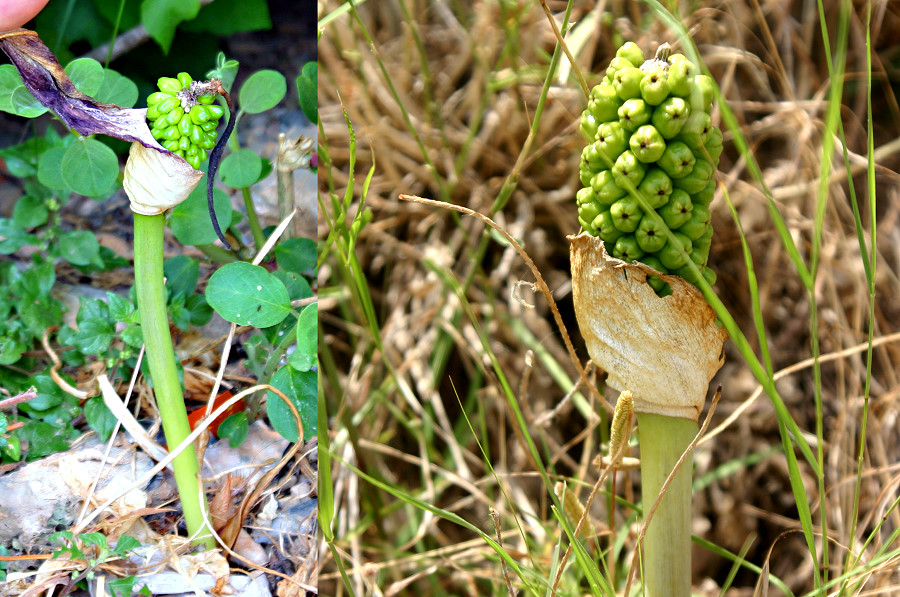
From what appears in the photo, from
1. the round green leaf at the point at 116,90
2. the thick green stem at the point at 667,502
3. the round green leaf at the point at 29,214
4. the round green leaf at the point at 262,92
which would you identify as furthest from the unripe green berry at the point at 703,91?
the round green leaf at the point at 29,214

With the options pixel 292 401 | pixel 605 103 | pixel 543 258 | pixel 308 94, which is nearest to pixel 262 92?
pixel 308 94

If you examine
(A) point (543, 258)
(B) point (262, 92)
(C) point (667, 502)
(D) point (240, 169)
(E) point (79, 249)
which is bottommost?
(A) point (543, 258)

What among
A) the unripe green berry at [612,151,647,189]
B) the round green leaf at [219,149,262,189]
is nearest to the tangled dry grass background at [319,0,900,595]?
the round green leaf at [219,149,262,189]

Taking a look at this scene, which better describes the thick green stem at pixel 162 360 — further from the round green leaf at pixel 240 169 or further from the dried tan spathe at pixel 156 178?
the round green leaf at pixel 240 169

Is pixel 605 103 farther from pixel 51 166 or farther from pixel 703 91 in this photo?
pixel 51 166

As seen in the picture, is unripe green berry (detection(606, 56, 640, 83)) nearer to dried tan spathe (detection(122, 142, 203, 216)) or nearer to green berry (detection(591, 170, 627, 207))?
green berry (detection(591, 170, 627, 207))
